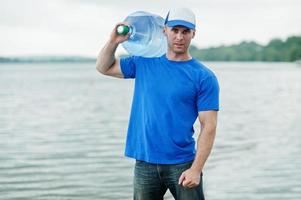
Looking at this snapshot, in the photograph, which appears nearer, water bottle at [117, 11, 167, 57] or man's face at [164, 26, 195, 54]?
man's face at [164, 26, 195, 54]

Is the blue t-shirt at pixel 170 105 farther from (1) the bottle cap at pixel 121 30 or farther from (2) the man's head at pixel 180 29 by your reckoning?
(1) the bottle cap at pixel 121 30

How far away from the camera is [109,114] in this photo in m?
27.4

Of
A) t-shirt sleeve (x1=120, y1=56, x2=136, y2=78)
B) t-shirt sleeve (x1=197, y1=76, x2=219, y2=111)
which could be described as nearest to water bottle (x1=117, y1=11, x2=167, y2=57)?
t-shirt sleeve (x1=120, y1=56, x2=136, y2=78)

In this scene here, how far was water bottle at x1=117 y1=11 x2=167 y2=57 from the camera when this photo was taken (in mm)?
5152

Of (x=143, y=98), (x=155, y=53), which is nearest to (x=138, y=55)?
(x=155, y=53)

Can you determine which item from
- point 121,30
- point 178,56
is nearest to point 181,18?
point 178,56

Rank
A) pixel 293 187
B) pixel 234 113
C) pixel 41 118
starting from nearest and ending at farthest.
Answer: pixel 293 187 < pixel 41 118 < pixel 234 113

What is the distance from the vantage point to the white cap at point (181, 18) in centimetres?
468

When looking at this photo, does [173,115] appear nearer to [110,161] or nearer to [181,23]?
[181,23]

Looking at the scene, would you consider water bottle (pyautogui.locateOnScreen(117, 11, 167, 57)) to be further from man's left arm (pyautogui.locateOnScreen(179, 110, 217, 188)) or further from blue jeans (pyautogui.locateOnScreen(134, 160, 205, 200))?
blue jeans (pyautogui.locateOnScreen(134, 160, 205, 200))

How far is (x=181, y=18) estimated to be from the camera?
4.68 metres

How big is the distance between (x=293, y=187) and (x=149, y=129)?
594cm

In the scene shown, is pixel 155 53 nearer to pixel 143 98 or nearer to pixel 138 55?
pixel 138 55

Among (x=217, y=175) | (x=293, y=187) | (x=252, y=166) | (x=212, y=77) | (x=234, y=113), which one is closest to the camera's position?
(x=212, y=77)
